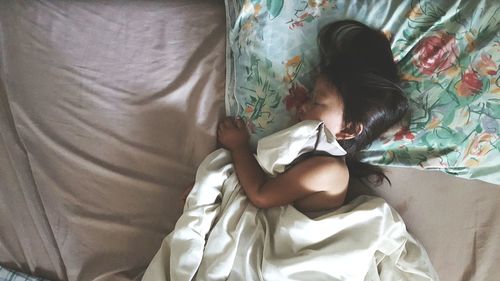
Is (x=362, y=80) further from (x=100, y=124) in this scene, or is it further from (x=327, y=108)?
(x=100, y=124)

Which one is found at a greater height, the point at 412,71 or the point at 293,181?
the point at 412,71

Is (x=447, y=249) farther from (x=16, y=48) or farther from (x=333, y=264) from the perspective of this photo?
(x=16, y=48)

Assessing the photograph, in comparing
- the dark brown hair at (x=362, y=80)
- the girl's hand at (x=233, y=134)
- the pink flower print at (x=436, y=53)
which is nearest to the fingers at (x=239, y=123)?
the girl's hand at (x=233, y=134)

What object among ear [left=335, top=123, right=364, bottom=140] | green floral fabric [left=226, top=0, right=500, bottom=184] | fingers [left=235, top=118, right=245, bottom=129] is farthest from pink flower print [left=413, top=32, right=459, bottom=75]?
fingers [left=235, top=118, right=245, bottom=129]

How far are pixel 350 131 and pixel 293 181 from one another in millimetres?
172

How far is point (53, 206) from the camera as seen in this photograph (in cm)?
105

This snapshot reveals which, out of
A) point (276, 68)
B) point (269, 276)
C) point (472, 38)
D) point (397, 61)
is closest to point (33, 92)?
point (276, 68)

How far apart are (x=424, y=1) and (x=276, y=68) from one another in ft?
Answer: 1.23

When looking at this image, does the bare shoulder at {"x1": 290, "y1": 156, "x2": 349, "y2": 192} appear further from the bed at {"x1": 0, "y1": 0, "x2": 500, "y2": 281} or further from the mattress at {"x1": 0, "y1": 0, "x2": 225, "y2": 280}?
the mattress at {"x1": 0, "y1": 0, "x2": 225, "y2": 280}

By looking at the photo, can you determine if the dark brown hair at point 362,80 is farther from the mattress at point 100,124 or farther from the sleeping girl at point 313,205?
the mattress at point 100,124

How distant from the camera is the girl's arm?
98cm

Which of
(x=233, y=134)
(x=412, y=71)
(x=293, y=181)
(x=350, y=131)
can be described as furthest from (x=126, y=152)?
(x=412, y=71)

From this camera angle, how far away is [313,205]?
1017mm

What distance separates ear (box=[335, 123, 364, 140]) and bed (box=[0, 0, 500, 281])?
0.31ft
